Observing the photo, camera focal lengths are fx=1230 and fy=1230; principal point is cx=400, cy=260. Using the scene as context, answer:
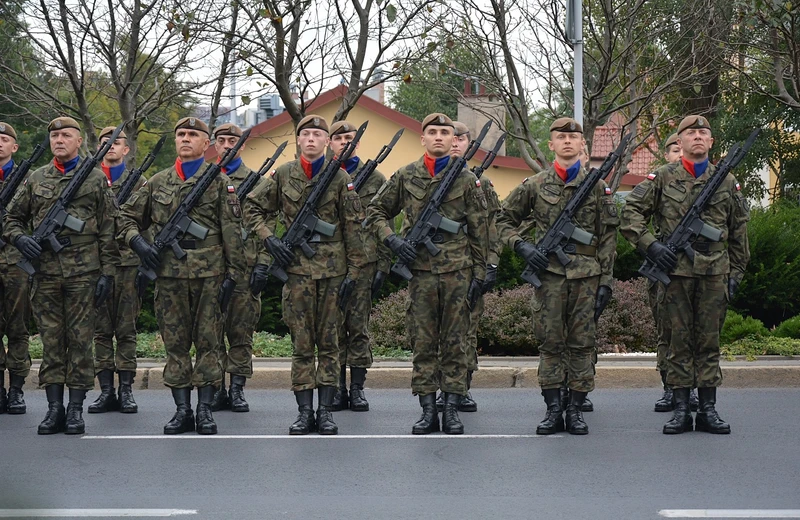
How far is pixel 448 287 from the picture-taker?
8.74m

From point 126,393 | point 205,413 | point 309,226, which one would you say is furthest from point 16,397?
point 309,226

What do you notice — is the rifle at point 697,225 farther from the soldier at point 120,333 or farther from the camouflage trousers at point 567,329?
the soldier at point 120,333

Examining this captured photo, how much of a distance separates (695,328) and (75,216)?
461 centimetres

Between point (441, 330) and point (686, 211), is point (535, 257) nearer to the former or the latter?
point (441, 330)

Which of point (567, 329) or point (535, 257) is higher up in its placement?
point (535, 257)

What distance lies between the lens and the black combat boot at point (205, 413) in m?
8.90

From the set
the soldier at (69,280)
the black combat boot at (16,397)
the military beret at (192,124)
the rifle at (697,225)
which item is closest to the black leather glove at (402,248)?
the military beret at (192,124)

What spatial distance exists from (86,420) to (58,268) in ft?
4.80

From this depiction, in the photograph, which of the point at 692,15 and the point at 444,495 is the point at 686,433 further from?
the point at 692,15

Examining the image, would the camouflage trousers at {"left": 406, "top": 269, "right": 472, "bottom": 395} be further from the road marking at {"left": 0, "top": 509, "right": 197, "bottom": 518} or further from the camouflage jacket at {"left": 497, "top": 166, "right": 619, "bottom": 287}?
the road marking at {"left": 0, "top": 509, "right": 197, "bottom": 518}

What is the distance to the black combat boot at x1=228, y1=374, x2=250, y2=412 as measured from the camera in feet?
33.7

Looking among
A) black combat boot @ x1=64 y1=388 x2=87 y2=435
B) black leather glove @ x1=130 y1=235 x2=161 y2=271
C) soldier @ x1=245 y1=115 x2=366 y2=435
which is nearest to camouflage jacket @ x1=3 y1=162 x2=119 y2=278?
black leather glove @ x1=130 y1=235 x2=161 y2=271

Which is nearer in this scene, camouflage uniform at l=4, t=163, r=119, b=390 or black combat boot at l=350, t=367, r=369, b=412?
camouflage uniform at l=4, t=163, r=119, b=390

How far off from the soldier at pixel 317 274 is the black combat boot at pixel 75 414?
1.58 m
